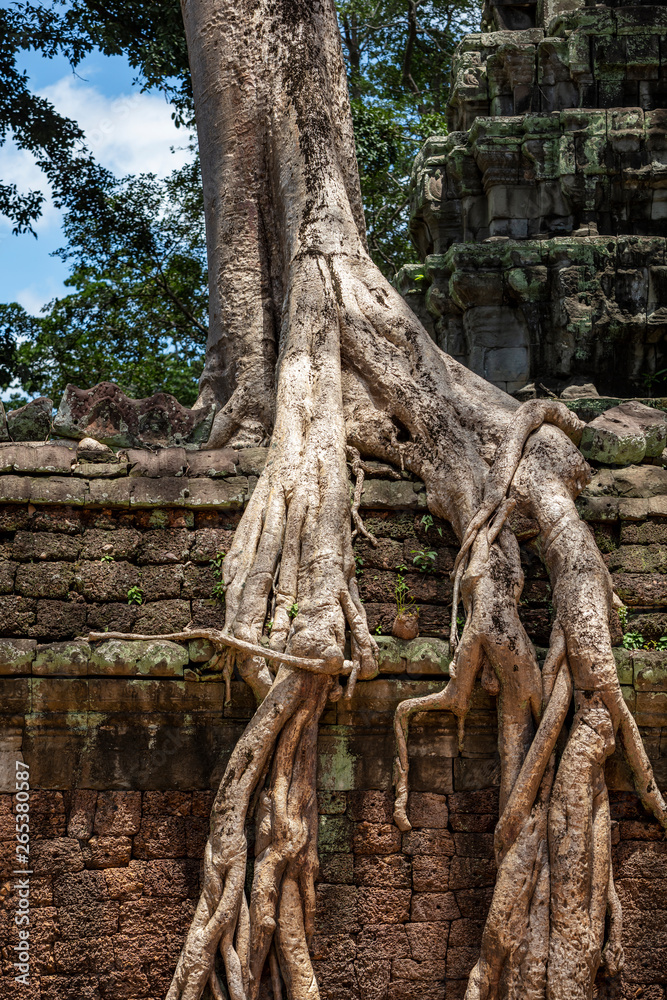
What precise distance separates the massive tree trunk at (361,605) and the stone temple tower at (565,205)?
202 cm

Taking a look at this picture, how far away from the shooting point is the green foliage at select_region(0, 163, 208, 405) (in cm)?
1188

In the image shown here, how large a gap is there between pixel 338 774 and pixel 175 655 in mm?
783

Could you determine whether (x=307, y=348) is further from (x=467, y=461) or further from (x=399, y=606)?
(x=399, y=606)

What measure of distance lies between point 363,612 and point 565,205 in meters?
4.18

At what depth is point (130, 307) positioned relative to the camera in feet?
42.0

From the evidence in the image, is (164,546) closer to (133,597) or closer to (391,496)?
(133,597)

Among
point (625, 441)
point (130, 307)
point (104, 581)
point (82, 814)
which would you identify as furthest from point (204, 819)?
point (130, 307)

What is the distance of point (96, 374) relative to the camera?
39.4ft

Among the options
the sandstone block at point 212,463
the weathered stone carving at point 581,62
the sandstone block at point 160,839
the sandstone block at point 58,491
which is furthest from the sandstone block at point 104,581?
the weathered stone carving at point 581,62

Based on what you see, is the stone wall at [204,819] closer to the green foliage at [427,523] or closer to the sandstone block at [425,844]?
the sandstone block at [425,844]

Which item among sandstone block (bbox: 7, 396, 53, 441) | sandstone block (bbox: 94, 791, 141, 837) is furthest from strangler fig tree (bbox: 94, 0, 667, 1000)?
sandstone block (bbox: 7, 396, 53, 441)

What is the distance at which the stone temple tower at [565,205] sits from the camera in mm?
6984

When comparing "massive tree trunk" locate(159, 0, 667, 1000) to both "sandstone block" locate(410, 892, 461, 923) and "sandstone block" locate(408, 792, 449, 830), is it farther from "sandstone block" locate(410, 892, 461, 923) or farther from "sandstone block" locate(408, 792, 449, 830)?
"sandstone block" locate(410, 892, 461, 923)

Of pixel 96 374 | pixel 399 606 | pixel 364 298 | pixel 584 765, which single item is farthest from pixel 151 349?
pixel 584 765
